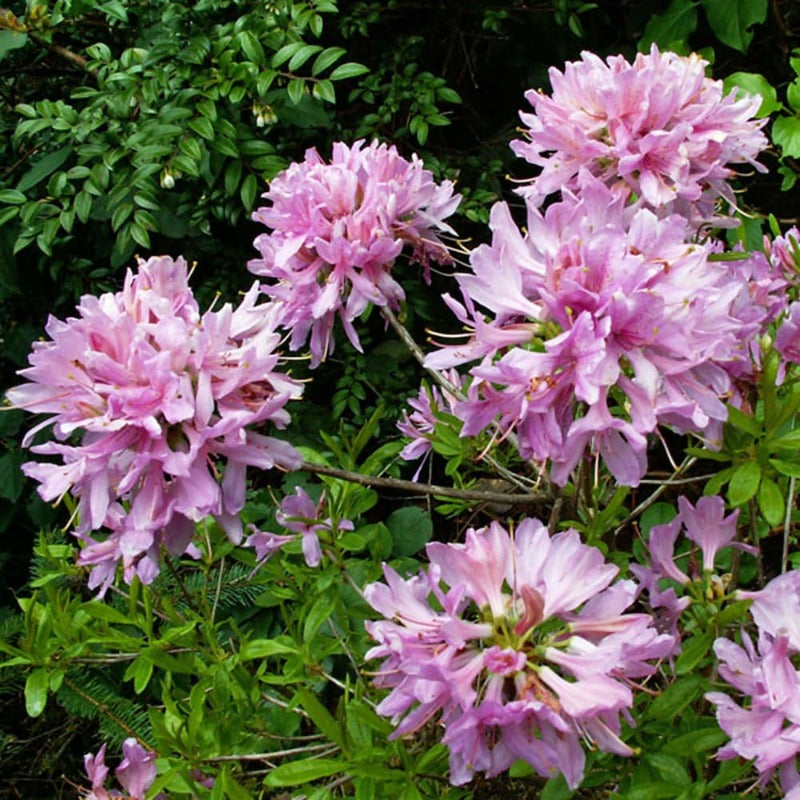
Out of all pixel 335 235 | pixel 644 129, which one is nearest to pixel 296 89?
pixel 335 235

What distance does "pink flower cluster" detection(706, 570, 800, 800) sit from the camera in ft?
2.39

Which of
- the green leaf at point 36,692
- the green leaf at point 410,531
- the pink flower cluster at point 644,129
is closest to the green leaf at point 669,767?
the pink flower cluster at point 644,129

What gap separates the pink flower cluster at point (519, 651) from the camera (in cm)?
67

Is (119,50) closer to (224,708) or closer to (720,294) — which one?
(224,708)

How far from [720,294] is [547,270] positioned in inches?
5.5

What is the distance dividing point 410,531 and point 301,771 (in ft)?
2.95

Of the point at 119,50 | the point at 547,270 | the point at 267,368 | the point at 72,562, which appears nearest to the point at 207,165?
the point at 119,50

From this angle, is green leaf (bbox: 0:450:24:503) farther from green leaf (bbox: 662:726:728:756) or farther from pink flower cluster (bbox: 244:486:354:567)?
green leaf (bbox: 662:726:728:756)

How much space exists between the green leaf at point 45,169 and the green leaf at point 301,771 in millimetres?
1405

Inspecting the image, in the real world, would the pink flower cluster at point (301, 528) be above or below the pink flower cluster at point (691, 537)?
below

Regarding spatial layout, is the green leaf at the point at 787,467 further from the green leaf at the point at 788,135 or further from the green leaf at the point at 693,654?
the green leaf at the point at 788,135

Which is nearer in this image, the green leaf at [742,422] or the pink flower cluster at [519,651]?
the pink flower cluster at [519,651]

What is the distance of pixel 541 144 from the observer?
3.34ft

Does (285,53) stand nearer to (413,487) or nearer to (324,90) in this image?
(324,90)
